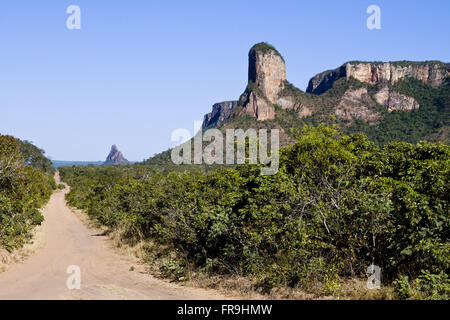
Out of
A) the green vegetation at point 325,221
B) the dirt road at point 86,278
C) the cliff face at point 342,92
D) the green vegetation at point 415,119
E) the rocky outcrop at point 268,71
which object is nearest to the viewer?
the green vegetation at point 325,221

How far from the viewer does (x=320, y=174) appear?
9.65 meters

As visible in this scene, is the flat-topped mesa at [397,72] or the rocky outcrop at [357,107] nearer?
the rocky outcrop at [357,107]

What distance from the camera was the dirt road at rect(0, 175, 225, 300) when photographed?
27.2 feet

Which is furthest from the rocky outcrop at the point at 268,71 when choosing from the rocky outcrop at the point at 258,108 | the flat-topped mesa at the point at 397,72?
the flat-topped mesa at the point at 397,72

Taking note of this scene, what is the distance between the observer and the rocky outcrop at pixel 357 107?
14375cm

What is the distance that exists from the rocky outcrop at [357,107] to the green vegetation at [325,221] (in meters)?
140

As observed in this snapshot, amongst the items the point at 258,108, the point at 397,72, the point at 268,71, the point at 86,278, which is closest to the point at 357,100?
the point at 397,72

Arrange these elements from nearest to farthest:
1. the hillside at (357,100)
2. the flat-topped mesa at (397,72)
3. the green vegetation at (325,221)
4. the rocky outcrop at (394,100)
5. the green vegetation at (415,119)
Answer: the green vegetation at (325,221), the green vegetation at (415,119), the hillside at (357,100), the rocky outcrop at (394,100), the flat-topped mesa at (397,72)

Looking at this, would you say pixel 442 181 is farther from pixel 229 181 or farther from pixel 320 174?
pixel 229 181

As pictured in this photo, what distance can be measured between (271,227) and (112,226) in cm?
1315

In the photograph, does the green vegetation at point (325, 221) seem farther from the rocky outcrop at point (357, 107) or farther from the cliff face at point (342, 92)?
the rocky outcrop at point (357, 107)

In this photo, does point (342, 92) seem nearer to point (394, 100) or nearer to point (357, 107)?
point (357, 107)
